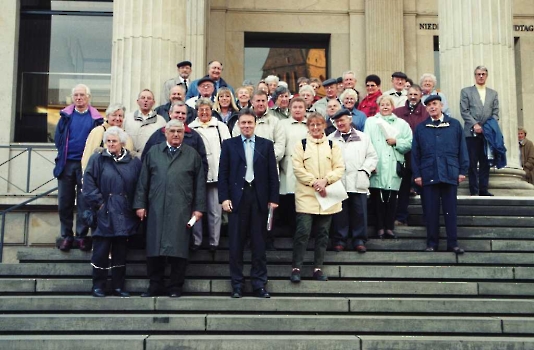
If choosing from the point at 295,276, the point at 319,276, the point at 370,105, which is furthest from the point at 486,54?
the point at 295,276

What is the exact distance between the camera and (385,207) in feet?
33.7

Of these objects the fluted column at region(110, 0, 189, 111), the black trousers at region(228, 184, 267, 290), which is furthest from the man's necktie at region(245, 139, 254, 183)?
the fluted column at region(110, 0, 189, 111)

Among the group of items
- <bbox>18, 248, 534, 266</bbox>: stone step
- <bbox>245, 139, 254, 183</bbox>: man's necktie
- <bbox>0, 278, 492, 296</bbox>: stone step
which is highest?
<bbox>245, 139, 254, 183</bbox>: man's necktie

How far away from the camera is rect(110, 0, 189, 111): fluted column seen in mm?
12344

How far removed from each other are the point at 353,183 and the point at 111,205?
314cm

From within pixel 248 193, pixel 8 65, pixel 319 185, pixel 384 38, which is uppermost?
pixel 384 38

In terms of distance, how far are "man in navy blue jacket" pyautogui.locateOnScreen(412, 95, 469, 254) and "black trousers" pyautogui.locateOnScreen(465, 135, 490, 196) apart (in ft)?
7.54

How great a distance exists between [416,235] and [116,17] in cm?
633

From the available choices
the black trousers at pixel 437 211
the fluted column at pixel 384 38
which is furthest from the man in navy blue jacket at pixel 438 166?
the fluted column at pixel 384 38

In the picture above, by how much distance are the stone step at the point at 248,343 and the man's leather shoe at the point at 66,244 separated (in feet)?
6.65

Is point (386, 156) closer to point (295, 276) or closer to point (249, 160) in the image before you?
point (249, 160)

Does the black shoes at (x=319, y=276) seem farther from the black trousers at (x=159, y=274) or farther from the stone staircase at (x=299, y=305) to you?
the black trousers at (x=159, y=274)

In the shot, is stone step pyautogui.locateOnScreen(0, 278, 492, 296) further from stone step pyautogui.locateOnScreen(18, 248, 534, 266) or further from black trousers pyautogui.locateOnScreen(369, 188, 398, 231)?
black trousers pyautogui.locateOnScreen(369, 188, 398, 231)

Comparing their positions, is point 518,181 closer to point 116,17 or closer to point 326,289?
point 326,289
